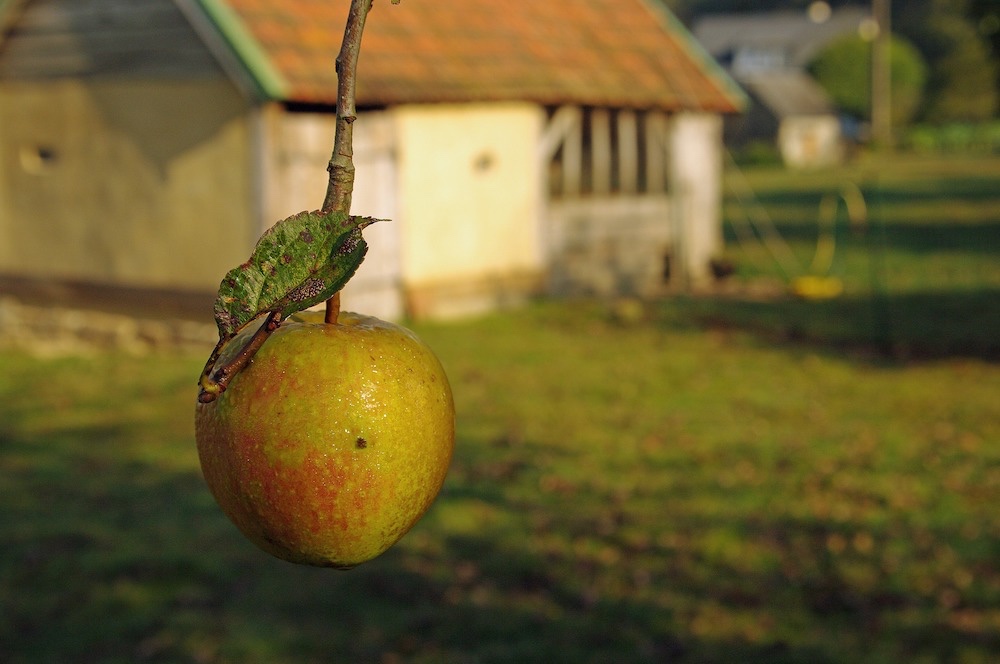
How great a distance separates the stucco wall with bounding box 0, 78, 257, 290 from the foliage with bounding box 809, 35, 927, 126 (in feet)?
174

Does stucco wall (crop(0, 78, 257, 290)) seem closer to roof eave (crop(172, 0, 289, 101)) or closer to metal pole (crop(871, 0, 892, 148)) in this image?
roof eave (crop(172, 0, 289, 101))

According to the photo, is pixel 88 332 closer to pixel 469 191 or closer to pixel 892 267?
pixel 469 191

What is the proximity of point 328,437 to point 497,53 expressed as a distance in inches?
614

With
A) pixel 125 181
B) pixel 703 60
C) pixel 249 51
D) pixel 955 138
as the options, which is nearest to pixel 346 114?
pixel 249 51

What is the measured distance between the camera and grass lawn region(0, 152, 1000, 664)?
6.77 m

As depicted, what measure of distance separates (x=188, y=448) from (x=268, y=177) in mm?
3865

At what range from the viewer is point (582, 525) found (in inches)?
326

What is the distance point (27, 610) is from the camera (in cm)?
709

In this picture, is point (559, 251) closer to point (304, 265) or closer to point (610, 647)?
point (610, 647)

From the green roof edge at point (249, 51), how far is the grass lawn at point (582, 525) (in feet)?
Result: 9.70

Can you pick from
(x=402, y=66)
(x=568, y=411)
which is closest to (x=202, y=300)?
(x=402, y=66)

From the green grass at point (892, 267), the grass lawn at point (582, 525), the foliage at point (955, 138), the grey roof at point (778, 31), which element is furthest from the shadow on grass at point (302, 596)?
the grey roof at point (778, 31)

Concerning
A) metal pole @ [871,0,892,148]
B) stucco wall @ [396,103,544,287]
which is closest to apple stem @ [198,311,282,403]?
stucco wall @ [396,103,544,287]

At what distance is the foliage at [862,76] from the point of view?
203ft
